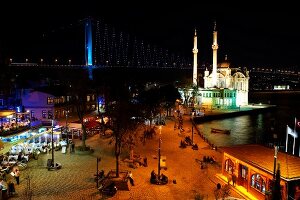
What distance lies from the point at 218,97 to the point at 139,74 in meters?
34.4

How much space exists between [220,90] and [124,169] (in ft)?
173

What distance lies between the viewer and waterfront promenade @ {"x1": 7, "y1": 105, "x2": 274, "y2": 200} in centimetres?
1377

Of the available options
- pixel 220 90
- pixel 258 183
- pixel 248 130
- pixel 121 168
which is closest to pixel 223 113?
pixel 220 90

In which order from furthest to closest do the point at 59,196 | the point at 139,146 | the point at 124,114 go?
the point at 139,146, the point at 124,114, the point at 59,196

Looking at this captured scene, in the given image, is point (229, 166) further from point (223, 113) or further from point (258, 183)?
point (223, 113)

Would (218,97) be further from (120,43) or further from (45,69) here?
(120,43)

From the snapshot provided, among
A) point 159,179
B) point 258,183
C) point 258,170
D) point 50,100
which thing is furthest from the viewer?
point 50,100

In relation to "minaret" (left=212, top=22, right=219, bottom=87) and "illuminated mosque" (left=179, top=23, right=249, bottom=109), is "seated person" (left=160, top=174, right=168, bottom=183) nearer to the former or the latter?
"illuminated mosque" (left=179, top=23, right=249, bottom=109)

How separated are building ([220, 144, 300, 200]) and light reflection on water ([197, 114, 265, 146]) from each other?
60.4ft

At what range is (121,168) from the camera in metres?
17.5

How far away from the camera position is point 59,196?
13.3 m

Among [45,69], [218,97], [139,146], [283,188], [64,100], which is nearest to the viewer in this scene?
[283,188]

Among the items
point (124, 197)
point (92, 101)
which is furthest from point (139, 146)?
point (92, 101)

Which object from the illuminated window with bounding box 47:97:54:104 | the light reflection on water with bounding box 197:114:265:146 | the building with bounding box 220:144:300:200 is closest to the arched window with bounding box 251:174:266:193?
the building with bounding box 220:144:300:200
